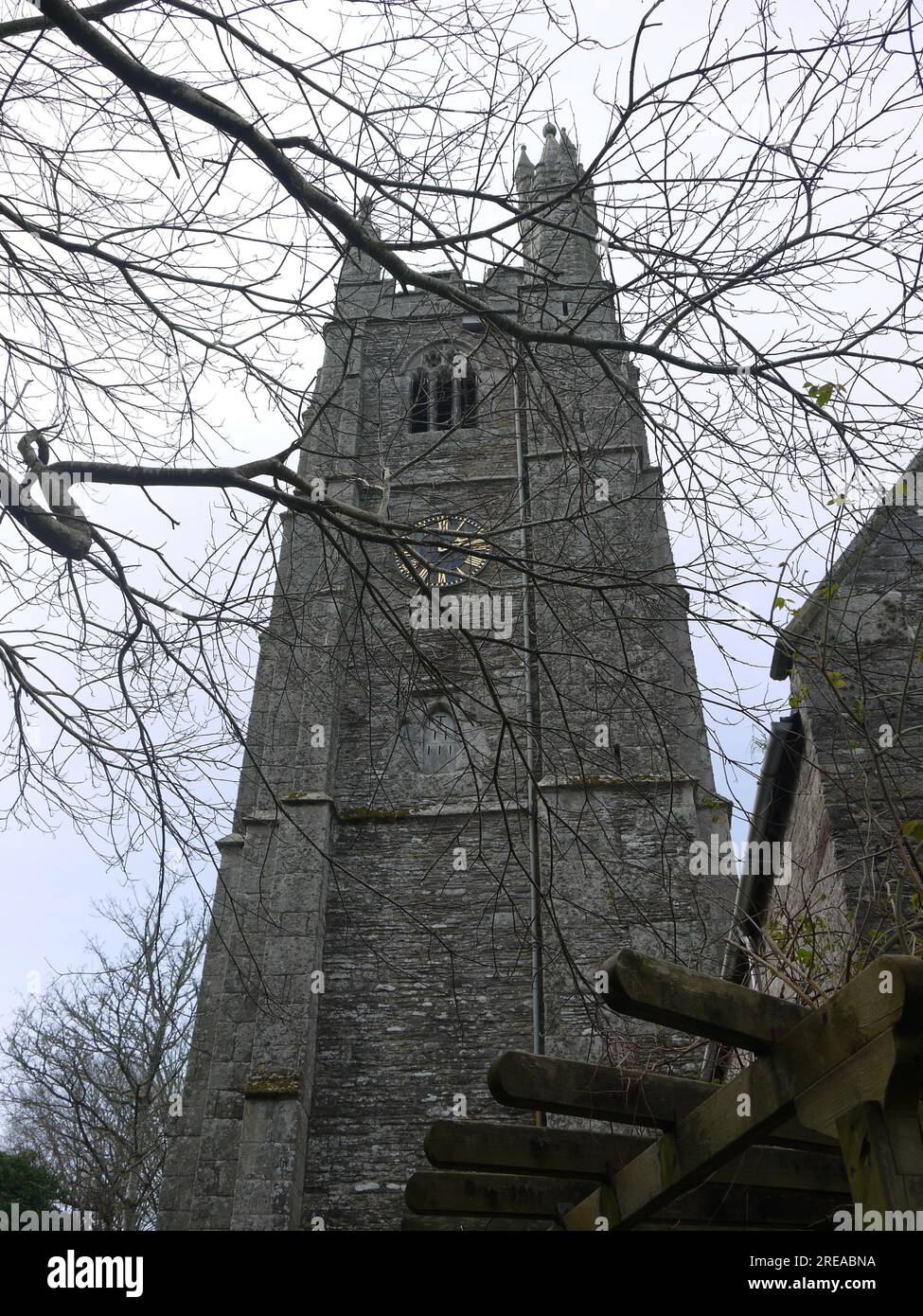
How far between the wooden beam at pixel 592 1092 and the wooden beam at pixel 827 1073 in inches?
5.3

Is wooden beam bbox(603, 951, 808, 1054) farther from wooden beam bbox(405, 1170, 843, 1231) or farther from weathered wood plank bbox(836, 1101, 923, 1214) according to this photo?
wooden beam bbox(405, 1170, 843, 1231)

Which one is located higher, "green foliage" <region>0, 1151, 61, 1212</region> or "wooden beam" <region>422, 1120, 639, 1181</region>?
"wooden beam" <region>422, 1120, 639, 1181</region>

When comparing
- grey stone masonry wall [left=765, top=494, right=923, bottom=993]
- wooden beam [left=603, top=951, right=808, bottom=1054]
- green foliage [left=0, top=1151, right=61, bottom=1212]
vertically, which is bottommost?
green foliage [left=0, top=1151, right=61, bottom=1212]

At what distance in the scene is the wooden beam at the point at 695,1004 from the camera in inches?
124

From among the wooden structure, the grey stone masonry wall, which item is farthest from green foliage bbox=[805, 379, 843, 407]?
the wooden structure

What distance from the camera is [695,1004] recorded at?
128 inches

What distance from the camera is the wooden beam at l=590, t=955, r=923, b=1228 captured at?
2.86 metres

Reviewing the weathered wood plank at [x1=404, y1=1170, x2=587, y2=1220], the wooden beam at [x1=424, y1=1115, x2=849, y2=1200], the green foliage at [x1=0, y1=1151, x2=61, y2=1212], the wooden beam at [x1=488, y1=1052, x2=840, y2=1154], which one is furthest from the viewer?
the green foliage at [x1=0, y1=1151, x2=61, y2=1212]

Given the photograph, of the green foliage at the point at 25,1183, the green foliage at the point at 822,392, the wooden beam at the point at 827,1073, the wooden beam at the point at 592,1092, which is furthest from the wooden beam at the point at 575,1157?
the green foliage at the point at 25,1183

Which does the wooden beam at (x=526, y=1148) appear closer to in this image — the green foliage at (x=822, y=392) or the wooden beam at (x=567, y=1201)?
the wooden beam at (x=567, y=1201)

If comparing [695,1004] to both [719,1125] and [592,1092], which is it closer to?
[719,1125]

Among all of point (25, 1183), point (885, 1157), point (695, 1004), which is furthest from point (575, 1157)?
point (25, 1183)

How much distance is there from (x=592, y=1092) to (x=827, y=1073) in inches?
45.9
